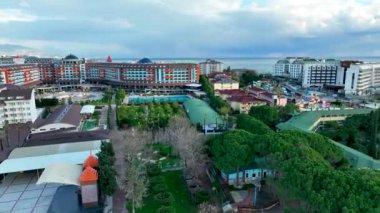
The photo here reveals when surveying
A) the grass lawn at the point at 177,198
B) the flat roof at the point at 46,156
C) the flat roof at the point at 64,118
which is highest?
the flat roof at the point at 64,118

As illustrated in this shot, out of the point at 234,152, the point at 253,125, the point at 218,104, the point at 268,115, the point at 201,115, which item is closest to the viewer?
the point at 234,152

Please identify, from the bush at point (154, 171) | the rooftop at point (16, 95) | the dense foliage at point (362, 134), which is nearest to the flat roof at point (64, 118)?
the rooftop at point (16, 95)

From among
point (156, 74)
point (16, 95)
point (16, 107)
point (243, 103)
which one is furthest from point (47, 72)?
point (243, 103)

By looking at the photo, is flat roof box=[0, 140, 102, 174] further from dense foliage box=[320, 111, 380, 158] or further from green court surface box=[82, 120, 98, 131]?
dense foliage box=[320, 111, 380, 158]

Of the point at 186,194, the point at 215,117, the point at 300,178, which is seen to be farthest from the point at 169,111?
the point at 300,178

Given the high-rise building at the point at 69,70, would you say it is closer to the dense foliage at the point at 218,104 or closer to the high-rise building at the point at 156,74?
the high-rise building at the point at 156,74

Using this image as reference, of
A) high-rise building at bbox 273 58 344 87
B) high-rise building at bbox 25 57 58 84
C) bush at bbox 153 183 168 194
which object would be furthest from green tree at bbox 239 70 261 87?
bush at bbox 153 183 168 194

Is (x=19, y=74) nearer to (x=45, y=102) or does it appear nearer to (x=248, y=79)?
(x=45, y=102)
